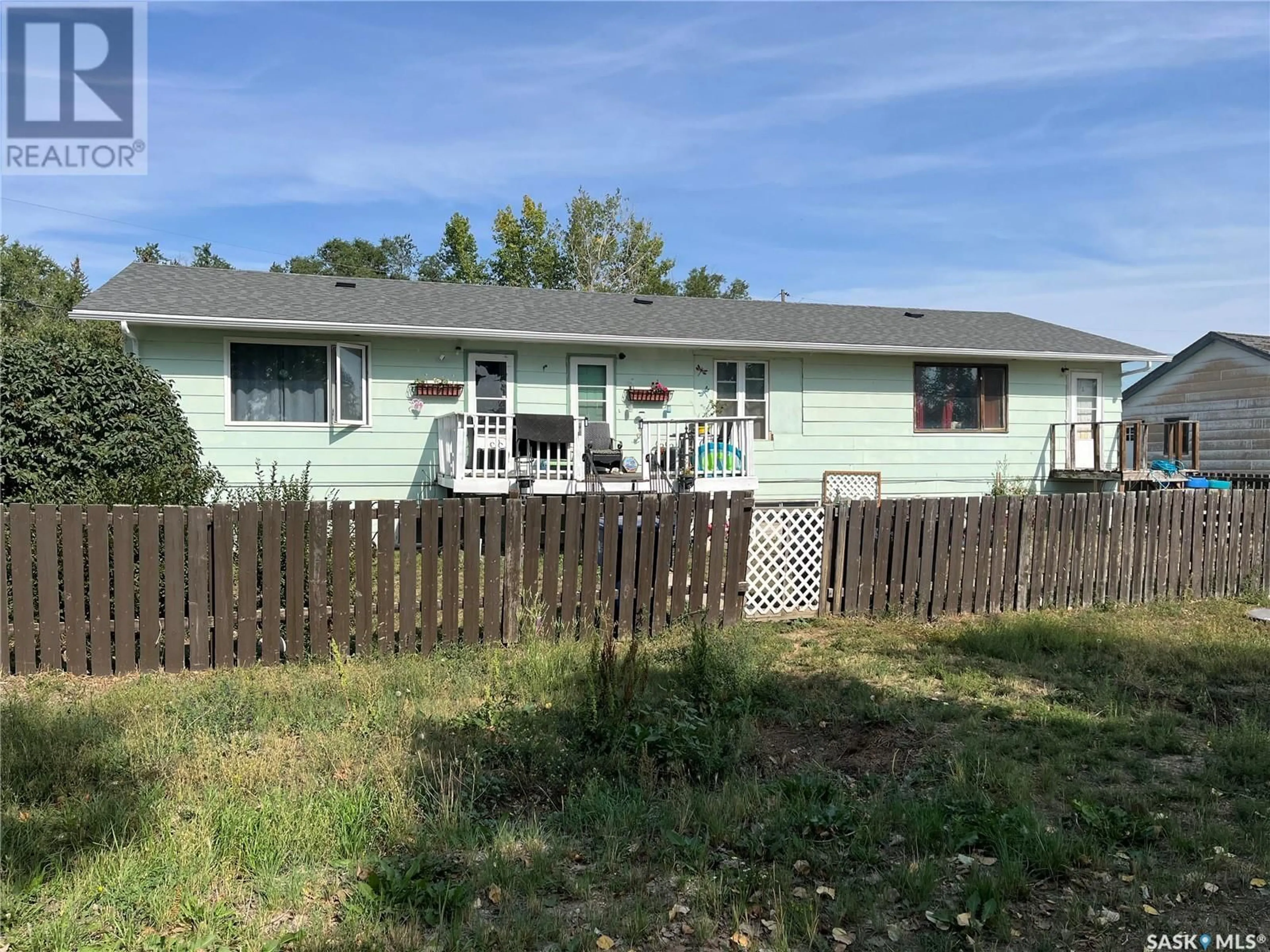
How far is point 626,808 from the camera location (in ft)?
11.7

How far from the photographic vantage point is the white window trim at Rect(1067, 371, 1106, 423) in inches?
619

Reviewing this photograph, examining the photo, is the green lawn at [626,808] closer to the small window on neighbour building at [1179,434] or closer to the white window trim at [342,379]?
the white window trim at [342,379]

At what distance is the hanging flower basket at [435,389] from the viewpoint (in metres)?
12.3

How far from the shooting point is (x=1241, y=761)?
421cm

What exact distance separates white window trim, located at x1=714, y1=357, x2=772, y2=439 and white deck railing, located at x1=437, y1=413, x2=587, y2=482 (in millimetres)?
3311

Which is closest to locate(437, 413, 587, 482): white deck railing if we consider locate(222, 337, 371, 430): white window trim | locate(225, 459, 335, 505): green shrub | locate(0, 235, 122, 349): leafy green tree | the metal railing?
locate(222, 337, 371, 430): white window trim

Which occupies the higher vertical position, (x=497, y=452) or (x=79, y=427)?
(x=79, y=427)

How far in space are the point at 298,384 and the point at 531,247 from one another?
27.5 meters

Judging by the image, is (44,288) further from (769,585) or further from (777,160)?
(769,585)

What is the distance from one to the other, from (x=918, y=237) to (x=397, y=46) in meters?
19.8

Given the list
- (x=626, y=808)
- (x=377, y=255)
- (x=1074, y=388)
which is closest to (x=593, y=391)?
(x=1074, y=388)

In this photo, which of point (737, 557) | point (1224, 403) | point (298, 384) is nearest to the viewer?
point (737, 557)

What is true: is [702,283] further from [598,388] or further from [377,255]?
[598,388]

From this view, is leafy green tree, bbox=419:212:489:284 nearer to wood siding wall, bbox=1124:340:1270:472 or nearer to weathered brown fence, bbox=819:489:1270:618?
wood siding wall, bbox=1124:340:1270:472
